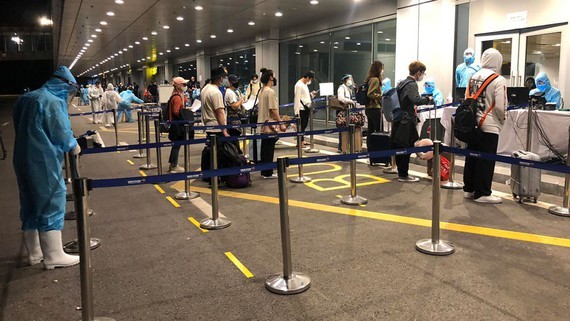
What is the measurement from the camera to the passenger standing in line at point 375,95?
8781 millimetres

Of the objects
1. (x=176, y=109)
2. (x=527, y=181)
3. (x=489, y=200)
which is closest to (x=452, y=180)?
(x=489, y=200)

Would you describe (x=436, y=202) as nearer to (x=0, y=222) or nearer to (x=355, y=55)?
(x=0, y=222)

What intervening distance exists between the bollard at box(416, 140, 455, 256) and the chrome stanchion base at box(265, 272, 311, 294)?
4.64ft

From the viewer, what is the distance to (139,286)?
390 centimetres

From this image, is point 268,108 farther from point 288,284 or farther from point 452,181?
point 288,284

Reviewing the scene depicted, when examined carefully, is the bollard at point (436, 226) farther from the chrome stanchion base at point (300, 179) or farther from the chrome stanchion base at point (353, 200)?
the chrome stanchion base at point (300, 179)

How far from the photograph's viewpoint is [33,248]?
14.5ft

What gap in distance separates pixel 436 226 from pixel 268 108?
4397 millimetres

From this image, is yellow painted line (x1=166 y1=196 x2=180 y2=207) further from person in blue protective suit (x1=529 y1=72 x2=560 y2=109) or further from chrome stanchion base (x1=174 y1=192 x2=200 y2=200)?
person in blue protective suit (x1=529 y1=72 x2=560 y2=109)

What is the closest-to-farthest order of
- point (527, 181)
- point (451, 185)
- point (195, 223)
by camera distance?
point (195, 223)
point (527, 181)
point (451, 185)

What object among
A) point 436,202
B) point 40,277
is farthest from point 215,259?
point 436,202

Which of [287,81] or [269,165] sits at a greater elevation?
[287,81]

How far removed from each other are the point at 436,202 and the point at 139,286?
2923 mm

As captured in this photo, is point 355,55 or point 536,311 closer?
point 536,311
